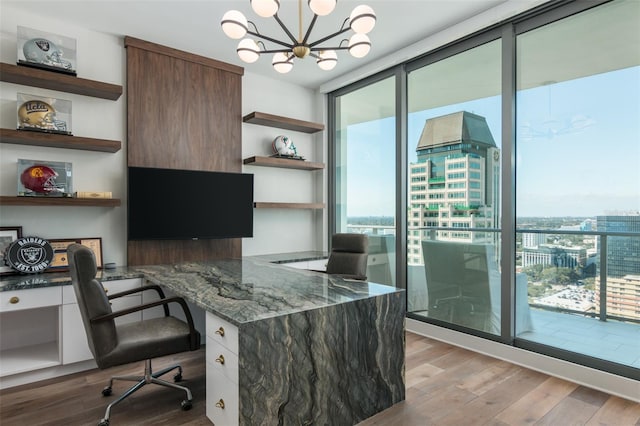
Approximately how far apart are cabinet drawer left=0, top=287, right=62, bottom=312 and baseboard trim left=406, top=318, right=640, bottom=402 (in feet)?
10.5

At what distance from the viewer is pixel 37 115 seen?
2957mm

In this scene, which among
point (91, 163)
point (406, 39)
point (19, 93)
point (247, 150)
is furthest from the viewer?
point (247, 150)

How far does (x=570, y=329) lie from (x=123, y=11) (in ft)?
14.3

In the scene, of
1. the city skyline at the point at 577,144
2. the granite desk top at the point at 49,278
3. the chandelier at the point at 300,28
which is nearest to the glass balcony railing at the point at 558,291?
the city skyline at the point at 577,144

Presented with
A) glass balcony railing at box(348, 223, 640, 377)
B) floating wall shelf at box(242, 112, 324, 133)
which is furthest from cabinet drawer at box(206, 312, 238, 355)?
floating wall shelf at box(242, 112, 324, 133)

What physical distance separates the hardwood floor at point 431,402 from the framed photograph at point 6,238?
0.88m

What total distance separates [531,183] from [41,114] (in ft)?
13.1

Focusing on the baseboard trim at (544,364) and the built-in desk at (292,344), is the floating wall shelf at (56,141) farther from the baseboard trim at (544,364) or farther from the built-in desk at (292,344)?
the baseboard trim at (544,364)

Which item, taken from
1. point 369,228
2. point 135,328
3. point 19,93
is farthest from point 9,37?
point 369,228

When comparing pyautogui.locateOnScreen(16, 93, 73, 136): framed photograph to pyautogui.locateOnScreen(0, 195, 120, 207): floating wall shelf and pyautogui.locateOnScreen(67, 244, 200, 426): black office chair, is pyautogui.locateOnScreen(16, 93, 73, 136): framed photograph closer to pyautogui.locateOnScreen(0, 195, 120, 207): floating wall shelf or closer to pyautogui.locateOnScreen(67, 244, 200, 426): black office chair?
pyautogui.locateOnScreen(0, 195, 120, 207): floating wall shelf

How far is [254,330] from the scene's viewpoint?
1.66 m

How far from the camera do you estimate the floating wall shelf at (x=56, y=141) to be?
2.84 meters

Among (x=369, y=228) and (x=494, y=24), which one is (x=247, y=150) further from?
(x=494, y=24)

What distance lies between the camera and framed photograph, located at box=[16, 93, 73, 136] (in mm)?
2926
